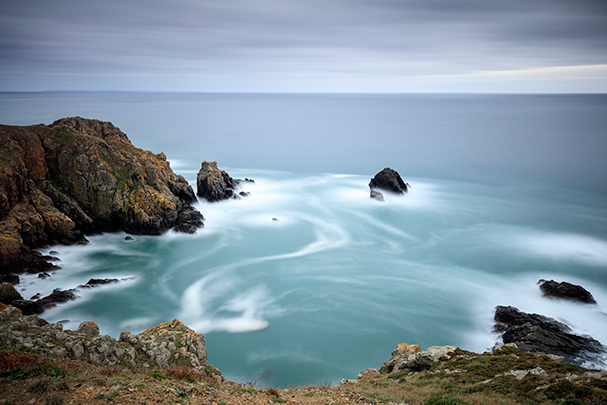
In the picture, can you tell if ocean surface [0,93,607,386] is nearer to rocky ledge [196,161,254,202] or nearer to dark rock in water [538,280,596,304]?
dark rock in water [538,280,596,304]

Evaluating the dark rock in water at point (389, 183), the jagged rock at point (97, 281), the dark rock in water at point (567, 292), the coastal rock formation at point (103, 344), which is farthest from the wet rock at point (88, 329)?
the dark rock in water at point (389, 183)

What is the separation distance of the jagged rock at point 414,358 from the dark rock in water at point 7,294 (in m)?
21.4

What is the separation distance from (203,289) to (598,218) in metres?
43.5

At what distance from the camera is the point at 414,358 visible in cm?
1471

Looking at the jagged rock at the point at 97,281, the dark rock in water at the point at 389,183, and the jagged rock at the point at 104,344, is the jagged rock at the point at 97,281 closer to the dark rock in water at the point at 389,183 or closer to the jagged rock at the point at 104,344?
the jagged rock at the point at 104,344

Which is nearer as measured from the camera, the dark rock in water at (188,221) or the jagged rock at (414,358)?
the jagged rock at (414,358)

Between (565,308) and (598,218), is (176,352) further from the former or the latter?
(598,218)

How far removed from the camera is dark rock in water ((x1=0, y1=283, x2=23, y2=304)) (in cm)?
2003

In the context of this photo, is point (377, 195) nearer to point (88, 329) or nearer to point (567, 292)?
point (567, 292)

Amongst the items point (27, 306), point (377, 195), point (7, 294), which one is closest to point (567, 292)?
point (377, 195)

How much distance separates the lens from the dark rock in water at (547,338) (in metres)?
17.3

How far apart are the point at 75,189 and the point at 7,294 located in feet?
44.8

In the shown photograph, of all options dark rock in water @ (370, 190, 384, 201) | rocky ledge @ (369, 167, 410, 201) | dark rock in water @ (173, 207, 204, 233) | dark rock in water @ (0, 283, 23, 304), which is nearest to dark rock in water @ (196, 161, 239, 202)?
dark rock in water @ (173, 207, 204, 233)

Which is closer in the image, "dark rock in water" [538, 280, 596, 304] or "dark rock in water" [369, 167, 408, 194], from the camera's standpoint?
"dark rock in water" [538, 280, 596, 304]
